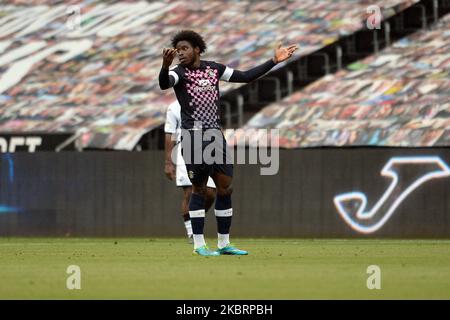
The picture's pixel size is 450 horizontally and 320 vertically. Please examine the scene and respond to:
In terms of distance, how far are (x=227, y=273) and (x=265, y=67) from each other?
335 cm

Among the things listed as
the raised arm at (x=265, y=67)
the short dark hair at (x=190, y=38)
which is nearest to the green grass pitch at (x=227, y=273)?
the raised arm at (x=265, y=67)

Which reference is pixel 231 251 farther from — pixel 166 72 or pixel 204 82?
pixel 166 72

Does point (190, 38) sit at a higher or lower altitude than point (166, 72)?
higher

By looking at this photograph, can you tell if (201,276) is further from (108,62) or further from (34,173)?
(108,62)

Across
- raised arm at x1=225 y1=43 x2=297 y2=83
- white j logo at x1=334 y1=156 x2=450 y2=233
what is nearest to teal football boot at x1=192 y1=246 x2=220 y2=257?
raised arm at x1=225 y1=43 x2=297 y2=83

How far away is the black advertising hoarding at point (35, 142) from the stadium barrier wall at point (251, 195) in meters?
1.07

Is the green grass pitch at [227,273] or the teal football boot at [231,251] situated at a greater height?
the teal football boot at [231,251]

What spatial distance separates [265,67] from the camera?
42.5 feet

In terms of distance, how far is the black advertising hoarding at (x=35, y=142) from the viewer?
69.8ft

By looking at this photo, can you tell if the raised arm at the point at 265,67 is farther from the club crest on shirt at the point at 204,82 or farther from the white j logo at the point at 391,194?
the white j logo at the point at 391,194

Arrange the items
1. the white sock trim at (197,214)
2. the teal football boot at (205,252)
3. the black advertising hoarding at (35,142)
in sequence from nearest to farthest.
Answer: the teal football boot at (205,252), the white sock trim at (197,214), the black advertising hoarding at (35,142)

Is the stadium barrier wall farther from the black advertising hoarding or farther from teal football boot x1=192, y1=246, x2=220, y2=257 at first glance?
teal football boot x1=192, y1=246, x2=220, y2=257

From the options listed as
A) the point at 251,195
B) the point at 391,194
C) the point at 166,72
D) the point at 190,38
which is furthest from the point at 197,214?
the point at 391,194
